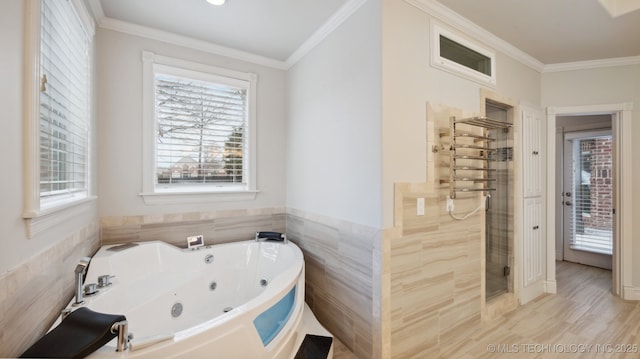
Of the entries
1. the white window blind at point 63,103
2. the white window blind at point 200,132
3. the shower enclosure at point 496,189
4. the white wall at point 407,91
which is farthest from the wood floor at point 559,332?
the white window blind at point 63,103

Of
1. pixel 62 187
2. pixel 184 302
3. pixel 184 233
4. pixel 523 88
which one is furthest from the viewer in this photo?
pixel 523 88

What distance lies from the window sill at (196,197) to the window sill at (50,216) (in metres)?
0.61

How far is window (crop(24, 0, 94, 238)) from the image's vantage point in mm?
1131

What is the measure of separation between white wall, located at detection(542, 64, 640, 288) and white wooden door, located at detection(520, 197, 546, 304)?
2.98ft

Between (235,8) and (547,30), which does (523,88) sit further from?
(235,8)

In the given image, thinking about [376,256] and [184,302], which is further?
[184,302]

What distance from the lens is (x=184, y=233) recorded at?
2.58m

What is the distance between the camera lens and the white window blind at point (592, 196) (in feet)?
12.6

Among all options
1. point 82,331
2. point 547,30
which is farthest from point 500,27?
point 82,331

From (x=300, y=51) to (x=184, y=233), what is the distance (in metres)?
2.13

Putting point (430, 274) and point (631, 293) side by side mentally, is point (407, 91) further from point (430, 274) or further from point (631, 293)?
point (631, 293)

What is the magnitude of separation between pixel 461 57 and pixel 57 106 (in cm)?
284

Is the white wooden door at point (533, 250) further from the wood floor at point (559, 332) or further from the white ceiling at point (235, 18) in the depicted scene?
the white ceiling at point (235, 18)

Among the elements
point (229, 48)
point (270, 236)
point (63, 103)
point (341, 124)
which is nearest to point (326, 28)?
point (341, 124)
